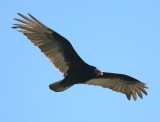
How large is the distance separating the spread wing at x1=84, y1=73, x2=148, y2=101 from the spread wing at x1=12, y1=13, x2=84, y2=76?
1.07 metres

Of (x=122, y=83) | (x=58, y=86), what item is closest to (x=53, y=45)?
(x=58, y=86)

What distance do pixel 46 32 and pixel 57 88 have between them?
1.43m

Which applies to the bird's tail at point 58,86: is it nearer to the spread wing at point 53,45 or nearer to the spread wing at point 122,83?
the spread wing at point 53,45

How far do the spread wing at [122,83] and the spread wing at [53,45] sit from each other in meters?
1.07

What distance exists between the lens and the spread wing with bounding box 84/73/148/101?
31.8ft

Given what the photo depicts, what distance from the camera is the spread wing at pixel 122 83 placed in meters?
9.68

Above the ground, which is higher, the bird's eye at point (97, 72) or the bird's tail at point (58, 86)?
the bird's eye at point (97, 72)

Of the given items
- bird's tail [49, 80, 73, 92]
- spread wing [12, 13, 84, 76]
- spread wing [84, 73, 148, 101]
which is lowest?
bird's tail [49, 80, 73, 92]

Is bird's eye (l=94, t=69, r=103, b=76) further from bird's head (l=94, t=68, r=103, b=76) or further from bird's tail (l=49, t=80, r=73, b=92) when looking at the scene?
bird's tail (l=49, t=80, r=73, b=92)

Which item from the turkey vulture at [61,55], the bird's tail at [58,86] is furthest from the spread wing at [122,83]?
the bird's tail at [58,86]

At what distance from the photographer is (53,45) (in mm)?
8820

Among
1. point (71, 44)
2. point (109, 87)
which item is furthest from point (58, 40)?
point (109, 87)

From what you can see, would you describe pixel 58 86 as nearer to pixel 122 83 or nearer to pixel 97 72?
pixel 97 72

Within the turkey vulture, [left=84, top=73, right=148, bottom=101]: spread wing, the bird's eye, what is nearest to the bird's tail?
the turkey vulture
